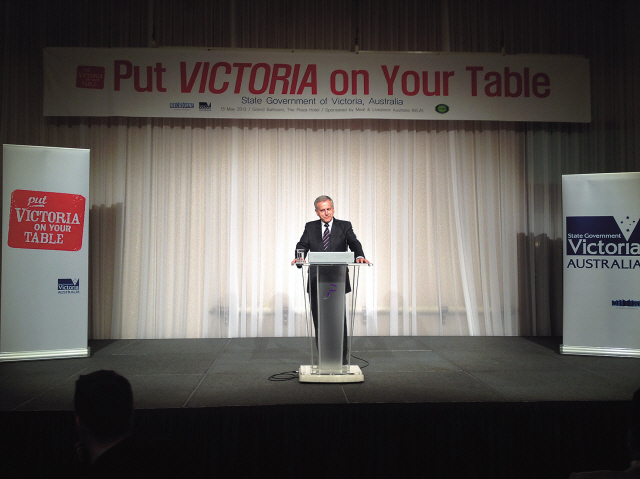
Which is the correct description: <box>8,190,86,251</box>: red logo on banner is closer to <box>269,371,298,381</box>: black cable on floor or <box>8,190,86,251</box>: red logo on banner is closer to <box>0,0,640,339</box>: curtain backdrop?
<box>0,0,640,339</box>: curtain backdrop

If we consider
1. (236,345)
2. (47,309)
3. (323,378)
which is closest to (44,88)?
(47,309)

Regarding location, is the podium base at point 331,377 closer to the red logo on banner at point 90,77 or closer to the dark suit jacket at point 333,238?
the dark suit jacket at point 333,238

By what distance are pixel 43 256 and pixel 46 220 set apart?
35 centimetres

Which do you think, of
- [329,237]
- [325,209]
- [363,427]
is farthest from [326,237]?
[363,427]

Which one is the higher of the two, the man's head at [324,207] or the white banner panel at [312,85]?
the white banner panel at [312,85]

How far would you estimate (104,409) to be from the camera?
1385mm

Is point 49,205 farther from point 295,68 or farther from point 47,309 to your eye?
→ point 295,68

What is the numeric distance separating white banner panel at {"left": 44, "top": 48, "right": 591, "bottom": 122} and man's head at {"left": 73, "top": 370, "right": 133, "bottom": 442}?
4637mm

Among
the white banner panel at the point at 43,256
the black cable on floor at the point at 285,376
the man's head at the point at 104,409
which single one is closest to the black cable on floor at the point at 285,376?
the black cable on floor at the point at 285,376

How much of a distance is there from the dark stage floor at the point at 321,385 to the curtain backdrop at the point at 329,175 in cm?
56

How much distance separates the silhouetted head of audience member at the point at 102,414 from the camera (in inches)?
54.6

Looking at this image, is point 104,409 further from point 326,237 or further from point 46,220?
point 46,220

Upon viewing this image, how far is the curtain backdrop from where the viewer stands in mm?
5805

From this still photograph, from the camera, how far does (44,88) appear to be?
5.48 metres
